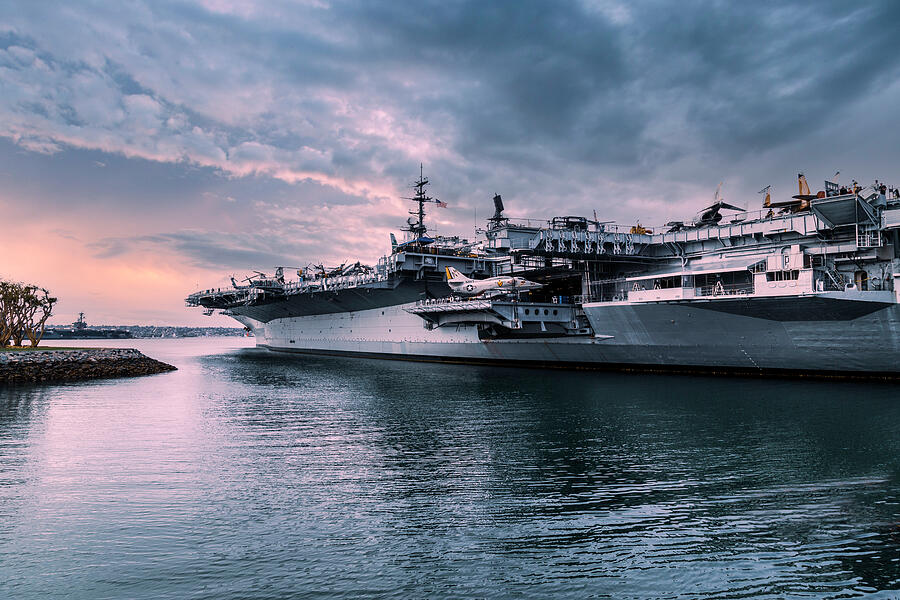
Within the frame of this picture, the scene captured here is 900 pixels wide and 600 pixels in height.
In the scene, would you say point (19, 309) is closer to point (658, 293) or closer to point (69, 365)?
point (69, 365)

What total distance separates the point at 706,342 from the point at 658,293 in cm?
318

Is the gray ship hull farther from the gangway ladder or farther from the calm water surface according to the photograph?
the calm water surface

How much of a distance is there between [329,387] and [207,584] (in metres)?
19.0

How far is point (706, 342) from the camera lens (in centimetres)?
2444

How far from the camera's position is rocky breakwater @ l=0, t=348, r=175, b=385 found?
28.3m

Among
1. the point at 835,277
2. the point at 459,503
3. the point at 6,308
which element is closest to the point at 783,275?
the point at 835,277

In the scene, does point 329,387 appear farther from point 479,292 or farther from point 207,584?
point 207,584

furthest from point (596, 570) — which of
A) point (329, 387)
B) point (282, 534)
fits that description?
point (329, 387)

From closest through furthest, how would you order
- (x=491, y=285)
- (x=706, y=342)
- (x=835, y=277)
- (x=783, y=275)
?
(x=783, y=275), (x=835, y=277), (x=706, y=342), (x=491, y=285)

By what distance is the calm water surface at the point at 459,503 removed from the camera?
567 centimetres

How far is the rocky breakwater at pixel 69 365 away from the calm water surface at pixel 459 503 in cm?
1445

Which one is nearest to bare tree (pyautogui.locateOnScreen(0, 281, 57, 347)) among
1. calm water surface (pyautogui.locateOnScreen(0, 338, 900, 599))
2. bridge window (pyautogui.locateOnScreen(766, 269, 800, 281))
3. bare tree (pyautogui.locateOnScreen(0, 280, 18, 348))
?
bare tree (pyautogui.locateOnScreen(0, 280, 18, 348))

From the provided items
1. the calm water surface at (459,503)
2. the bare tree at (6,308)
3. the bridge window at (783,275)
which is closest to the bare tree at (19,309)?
the bare tree at (6,308)

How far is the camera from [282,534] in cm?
695
